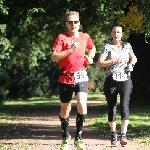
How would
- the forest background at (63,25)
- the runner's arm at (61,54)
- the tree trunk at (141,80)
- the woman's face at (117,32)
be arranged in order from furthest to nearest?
the tree trunk at (141,80), the forest background at (63,25), the woman's face at (117,32), the runner's arm at (61,54)

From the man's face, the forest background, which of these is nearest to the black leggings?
the man's face

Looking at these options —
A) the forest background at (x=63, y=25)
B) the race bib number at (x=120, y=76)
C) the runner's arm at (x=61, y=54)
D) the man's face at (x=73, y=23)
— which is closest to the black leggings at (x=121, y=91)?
the race bib number at (x=120, y=76)

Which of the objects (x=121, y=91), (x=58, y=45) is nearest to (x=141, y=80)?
(x=121, y=91)

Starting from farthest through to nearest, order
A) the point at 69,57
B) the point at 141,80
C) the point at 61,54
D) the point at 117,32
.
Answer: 1. the point at 141,80
2. the point at 117,32
3. the point at 69,57
4. the point at 61,54

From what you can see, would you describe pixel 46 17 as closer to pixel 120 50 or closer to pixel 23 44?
pixel 23 44

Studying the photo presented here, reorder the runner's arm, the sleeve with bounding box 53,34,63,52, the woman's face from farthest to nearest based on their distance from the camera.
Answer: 1. the woman's face
2. the sleeve with bounding box 53,34,63,52
3. the runner's arm

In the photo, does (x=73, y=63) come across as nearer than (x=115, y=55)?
Yes

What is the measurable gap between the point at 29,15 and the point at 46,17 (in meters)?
1.51

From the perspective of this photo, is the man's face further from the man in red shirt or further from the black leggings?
the black leggings

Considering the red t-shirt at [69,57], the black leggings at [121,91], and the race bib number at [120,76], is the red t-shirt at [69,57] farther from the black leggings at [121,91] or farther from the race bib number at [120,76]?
the black leggings at [121,91]

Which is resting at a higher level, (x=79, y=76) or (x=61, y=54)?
(x=61, y=54)

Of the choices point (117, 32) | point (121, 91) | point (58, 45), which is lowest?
point (121, 91)

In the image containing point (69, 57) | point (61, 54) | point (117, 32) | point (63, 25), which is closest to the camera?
point (61, 54)

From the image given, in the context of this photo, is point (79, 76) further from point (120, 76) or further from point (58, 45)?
point (120, 76)
